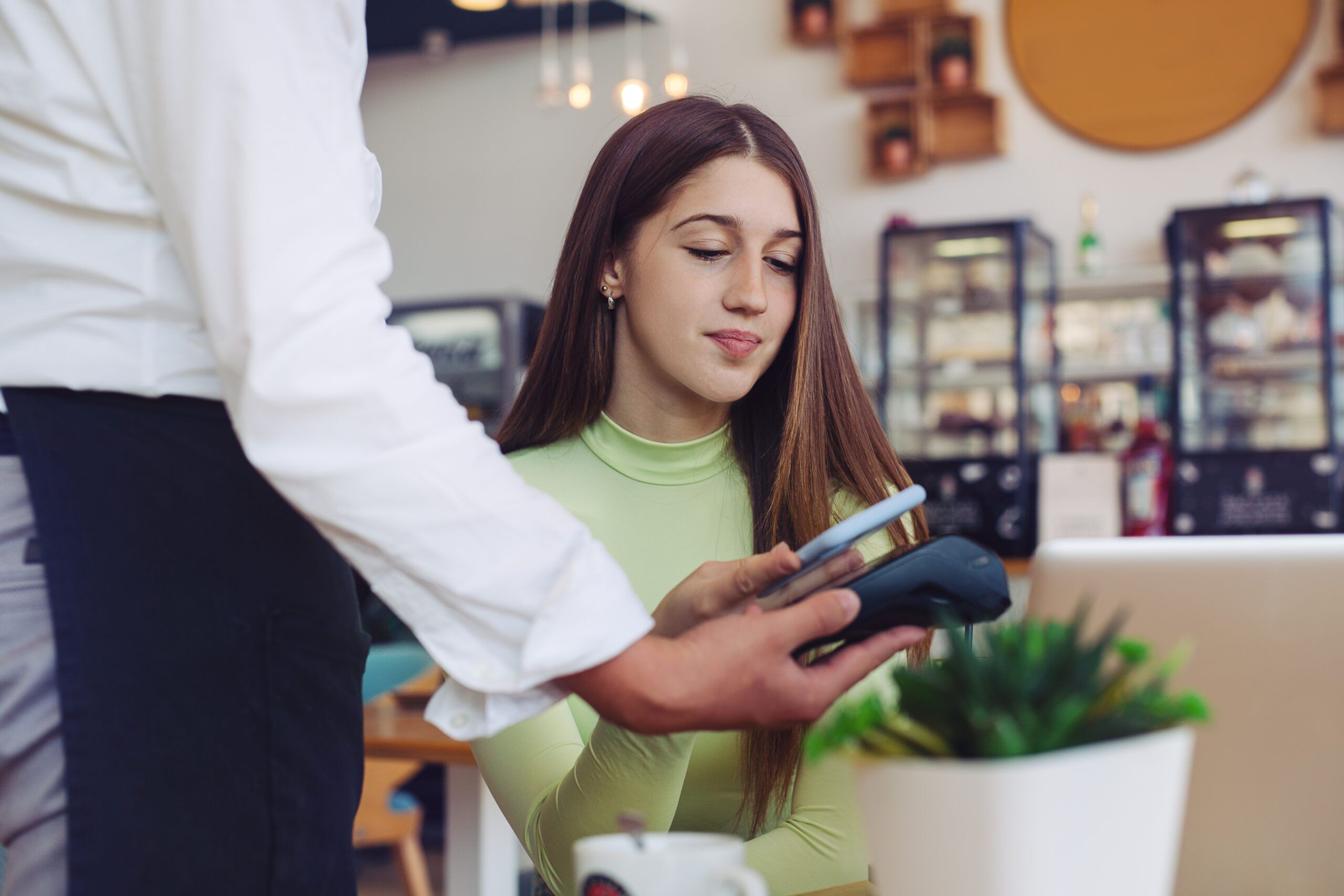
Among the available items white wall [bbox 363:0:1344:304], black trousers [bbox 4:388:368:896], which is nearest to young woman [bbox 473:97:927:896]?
black trousers [bbox 4:388:368:896]

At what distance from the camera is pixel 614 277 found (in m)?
1.59

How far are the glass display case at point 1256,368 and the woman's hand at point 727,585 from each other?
16.2ft

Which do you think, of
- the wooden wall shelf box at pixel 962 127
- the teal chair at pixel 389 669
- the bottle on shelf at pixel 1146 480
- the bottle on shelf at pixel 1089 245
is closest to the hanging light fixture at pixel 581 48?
the wooden wall shelf box at pixel 962 127

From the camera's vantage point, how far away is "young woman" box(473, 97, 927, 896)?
Answer: 136cm

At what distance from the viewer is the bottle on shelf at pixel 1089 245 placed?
582 cm

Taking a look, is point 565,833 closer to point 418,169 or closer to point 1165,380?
point 1165,380

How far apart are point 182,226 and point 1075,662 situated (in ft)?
1.90

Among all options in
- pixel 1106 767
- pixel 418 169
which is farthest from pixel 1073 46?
pixel 1106 767

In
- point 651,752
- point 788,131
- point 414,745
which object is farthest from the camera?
point 788,131

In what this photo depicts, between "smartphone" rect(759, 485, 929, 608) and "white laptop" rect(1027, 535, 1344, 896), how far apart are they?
1.25 ft

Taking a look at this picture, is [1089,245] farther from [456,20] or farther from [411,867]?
[411,867]

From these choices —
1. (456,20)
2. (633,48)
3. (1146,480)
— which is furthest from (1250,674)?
(456,20)

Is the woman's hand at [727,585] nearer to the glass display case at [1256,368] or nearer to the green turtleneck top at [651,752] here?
the green turtleneck top at [651,752]

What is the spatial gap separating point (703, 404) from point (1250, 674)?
2.20 ft
